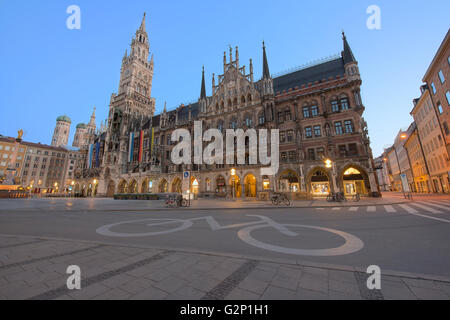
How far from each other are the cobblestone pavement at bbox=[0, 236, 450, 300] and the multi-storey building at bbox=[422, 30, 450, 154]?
98.8 feet

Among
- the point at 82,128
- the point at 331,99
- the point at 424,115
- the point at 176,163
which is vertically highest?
the point at 82,128

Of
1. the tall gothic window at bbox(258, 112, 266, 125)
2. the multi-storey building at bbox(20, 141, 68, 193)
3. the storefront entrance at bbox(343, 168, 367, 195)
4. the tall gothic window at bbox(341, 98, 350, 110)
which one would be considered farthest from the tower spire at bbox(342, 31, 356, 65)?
the multi-storey building at bbox(20, 141, 68, 193)

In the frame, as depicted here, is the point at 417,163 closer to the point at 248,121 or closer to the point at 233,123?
the point at 248,121

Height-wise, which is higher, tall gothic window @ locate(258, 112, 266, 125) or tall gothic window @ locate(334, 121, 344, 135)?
tall gothic window @ locate(258, 112, 266, 125)

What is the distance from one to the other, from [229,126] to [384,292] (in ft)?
107

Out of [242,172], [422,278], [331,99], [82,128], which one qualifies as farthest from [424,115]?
[82,128]

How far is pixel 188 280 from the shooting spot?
8.65 feet

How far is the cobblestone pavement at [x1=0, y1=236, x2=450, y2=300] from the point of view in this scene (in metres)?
2.21

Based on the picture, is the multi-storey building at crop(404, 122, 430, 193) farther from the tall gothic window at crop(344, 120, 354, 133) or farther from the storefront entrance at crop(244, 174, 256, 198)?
the storefront entrance at crop(244, 174, 256, 198)

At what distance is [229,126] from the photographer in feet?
111

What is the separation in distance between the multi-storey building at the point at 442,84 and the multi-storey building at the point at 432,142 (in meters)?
1.41

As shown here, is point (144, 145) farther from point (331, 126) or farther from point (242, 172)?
point (331, 126)

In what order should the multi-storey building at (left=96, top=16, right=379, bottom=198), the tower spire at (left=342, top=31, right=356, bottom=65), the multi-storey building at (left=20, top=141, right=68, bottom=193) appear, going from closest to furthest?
the multi-storey building at (left=96, top=16, right=379, bottom=198)
the tower spire at (left=342, top=31, right=356, bottom=65)
the multi-storey building at (left=20, top=141, right=68, bottom=193)

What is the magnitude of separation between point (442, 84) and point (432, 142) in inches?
448
